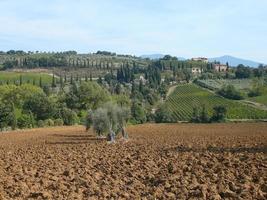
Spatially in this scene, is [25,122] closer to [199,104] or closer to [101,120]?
[101,120]

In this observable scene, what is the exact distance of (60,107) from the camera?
106 m

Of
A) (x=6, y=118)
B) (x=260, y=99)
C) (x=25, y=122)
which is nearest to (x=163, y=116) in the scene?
(x=25, y=122)

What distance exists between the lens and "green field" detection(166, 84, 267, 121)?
111 m

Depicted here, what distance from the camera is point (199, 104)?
13025cm

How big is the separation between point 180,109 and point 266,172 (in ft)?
356

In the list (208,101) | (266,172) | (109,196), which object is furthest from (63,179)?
(208,101)

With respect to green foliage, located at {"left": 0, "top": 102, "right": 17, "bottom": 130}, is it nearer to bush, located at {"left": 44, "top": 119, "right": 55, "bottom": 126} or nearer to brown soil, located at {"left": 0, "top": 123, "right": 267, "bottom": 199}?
bush, located at {"left": 44, "top": 119, "right": 55, "bottom": 126}

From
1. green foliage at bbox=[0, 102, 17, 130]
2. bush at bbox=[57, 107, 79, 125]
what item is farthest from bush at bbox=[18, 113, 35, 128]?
bush at bbox=[57, 107, 79, 125]

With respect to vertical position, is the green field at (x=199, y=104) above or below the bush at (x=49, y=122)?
above

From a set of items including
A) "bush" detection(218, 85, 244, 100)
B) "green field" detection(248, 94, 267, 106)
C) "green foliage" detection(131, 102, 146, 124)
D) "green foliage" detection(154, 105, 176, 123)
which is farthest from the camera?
"bush" detection(218, 85, 244, 100)

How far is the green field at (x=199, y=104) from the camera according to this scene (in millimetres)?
110688

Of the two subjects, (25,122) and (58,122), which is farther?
(58,122)

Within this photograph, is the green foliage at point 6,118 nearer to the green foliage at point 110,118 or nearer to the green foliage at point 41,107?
the green foliage at point 41,107

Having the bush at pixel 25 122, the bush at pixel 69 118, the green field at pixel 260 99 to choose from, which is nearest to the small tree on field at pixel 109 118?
the bush at pixel 25 122
